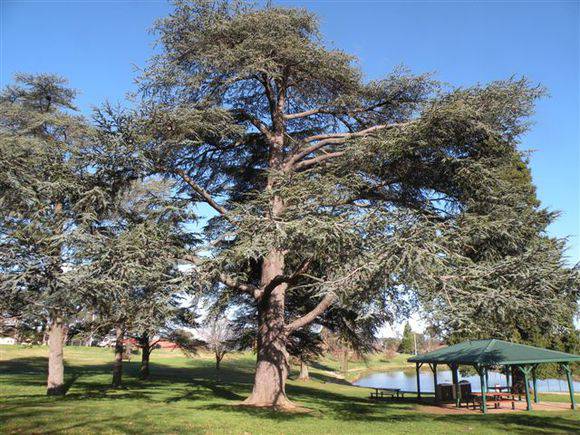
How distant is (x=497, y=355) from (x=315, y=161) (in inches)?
457

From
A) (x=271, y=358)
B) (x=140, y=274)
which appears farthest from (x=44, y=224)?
(x=271, y=358)

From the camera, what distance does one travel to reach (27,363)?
107ft

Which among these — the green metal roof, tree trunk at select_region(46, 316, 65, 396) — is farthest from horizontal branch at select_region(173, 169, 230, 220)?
the green metal roof

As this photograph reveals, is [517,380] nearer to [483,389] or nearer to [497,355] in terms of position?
[497,355]

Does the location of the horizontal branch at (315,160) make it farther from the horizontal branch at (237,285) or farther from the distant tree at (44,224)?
the distant tree at (44,224)

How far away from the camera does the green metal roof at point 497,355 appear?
60.5ft

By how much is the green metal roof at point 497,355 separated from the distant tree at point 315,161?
836 cm

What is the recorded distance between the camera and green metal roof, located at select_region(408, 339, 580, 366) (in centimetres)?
1844

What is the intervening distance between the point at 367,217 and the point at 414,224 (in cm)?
123

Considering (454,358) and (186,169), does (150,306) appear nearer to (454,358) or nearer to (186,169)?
(186,169)

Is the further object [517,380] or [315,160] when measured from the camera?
[517,380]

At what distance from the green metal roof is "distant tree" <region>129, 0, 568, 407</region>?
8.36 m

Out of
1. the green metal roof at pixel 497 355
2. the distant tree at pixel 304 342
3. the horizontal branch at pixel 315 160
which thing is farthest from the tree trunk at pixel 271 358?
the green metal roof at pixel 497 355

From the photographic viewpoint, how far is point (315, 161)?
16359 millimetres
